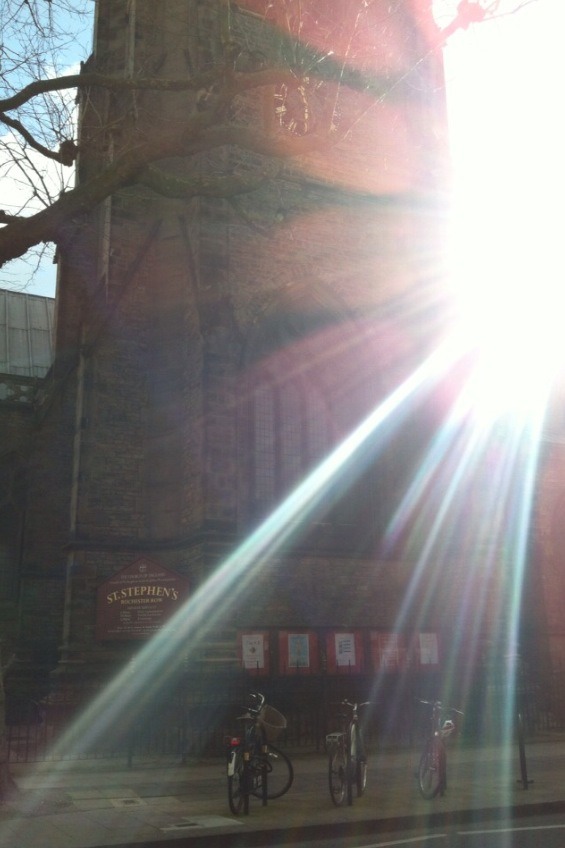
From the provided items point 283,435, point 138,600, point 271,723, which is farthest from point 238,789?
point 283,435

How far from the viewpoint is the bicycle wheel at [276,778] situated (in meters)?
8.44

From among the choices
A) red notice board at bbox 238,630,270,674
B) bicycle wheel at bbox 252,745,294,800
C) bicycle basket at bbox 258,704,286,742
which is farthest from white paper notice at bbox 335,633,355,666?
bicycle basket at bbox 258,704,286,742

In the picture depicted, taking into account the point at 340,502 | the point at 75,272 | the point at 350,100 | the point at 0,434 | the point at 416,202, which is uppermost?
the point at 350,100

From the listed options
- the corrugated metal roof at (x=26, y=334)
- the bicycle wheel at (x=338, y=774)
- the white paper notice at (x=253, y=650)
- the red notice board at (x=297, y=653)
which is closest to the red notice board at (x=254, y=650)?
the white paper notice at (x=253, y=650)

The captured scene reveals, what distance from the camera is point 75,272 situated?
21.3 m

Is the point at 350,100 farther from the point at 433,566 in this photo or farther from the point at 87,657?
the point at 87,657

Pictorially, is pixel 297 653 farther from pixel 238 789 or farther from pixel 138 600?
pixel 238 789

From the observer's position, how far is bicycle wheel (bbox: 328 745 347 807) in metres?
8.32

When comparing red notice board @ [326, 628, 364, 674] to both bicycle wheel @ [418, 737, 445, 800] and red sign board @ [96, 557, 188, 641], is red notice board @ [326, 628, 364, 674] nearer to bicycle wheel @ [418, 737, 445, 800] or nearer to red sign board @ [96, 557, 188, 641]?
→ red sign board @ [96, 557, 188, 641]

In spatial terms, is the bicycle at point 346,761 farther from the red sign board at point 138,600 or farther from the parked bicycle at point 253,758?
the red sign board at point 138,600

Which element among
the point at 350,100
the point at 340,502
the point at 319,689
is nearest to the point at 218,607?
the point at 319,689

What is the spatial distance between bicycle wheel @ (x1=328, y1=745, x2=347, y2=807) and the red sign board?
17.2 feet

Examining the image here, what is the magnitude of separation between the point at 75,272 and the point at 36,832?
16.6 m

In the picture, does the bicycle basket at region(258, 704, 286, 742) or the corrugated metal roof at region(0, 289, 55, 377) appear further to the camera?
the corrugated metal roof at region(0, 289, 55, 377)
